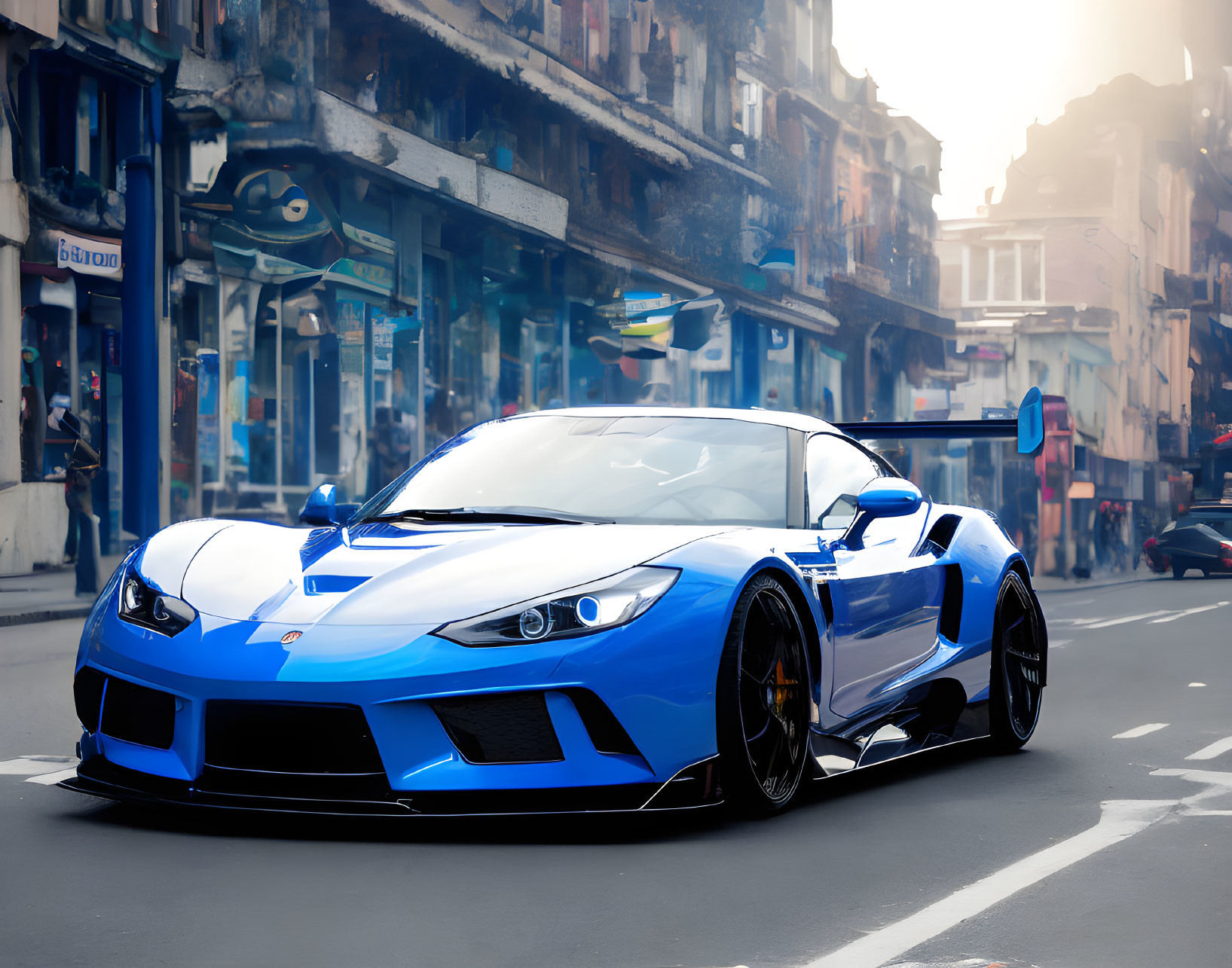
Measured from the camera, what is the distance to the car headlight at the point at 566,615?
14.8 ft

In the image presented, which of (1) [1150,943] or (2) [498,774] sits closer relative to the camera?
(1) [1150,943]

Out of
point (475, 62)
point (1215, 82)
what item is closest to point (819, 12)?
point (475, 62)

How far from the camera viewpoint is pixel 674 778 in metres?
4.64

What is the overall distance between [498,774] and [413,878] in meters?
0.38

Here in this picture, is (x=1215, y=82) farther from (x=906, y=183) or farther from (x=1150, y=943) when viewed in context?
(x=1150, y=943)

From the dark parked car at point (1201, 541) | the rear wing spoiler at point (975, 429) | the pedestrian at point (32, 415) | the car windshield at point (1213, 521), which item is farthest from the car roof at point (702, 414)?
the car windshield at point (1213, 521)

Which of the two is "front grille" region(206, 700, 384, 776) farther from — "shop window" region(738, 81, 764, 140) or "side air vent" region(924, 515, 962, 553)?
"shop window" region(738, 81, 764, 140)

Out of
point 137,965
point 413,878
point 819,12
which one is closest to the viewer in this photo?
point 137,965

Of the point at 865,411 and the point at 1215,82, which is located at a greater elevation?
the point at 1215,82

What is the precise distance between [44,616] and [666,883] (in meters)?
12.3

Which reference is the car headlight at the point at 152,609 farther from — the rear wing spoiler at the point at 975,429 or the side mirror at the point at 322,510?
the rear wing spoiler at the point at 975,429

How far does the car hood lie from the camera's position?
15.2ft

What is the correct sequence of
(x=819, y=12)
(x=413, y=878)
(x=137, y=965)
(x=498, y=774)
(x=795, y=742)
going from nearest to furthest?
(x=137, y=965) < (x=413, y=878) < (x=498, y=774) < (x=795, y=742) < (x=819, y=12)

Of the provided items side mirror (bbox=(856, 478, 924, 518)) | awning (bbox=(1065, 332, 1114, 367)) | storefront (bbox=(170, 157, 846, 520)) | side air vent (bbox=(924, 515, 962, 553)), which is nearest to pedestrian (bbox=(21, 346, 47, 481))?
storefront (bbox=(170, 157, 846, 520))
